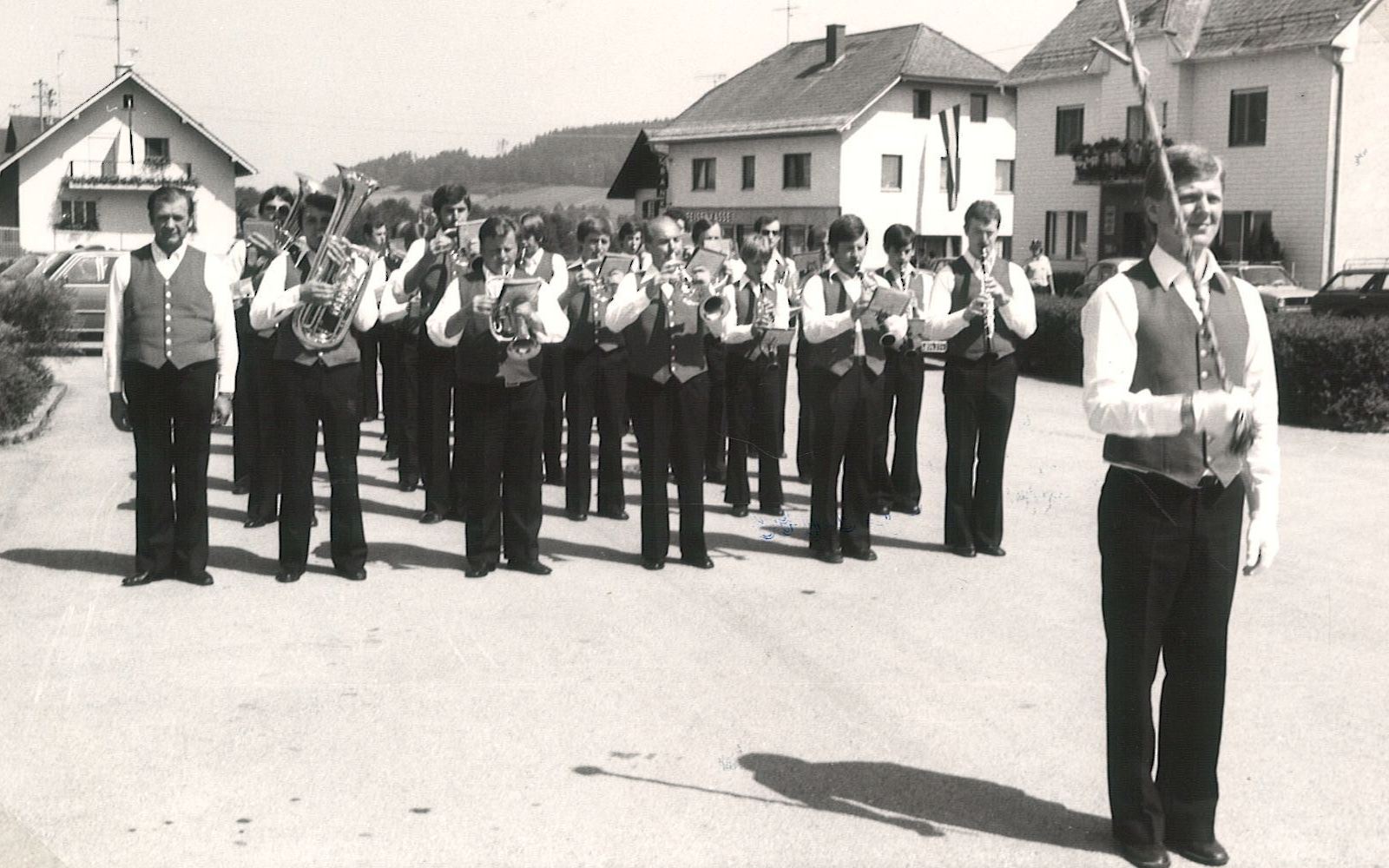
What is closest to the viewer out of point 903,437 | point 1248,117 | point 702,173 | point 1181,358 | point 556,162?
point 1181,358

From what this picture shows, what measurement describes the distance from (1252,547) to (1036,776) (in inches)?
54.1

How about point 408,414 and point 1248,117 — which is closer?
point 408,414

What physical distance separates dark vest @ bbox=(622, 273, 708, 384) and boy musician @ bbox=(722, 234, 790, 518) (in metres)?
1.30

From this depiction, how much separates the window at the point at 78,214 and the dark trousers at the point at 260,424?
5585cm

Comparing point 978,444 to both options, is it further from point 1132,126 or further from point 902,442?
point 1132,126

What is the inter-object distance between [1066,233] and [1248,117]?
30.0 feet

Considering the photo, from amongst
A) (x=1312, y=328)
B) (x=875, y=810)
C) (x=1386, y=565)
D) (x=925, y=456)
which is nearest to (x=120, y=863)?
(x=875, y=810)

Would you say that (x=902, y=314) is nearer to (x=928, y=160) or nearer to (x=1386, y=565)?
(x=1386, y=565)

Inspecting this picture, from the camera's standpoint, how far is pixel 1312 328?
17.9m

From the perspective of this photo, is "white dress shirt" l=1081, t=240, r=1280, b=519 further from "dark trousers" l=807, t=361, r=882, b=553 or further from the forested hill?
the forested hill

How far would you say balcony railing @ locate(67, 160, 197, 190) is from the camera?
207ft

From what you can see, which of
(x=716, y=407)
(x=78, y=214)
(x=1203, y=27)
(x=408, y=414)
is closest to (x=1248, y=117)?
(x=1203, y=27)

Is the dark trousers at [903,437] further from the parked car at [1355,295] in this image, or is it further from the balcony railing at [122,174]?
→ the balcony railing at [122,174]

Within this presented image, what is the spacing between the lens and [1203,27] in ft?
A: 147
